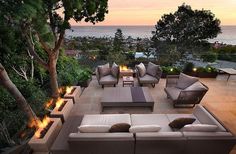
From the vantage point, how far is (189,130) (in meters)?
4.18

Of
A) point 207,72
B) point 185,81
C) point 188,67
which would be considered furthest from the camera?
point 188,67

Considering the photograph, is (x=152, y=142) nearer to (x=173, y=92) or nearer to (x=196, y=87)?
(x=196, y=87)

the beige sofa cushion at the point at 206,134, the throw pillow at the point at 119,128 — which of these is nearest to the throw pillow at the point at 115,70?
the throw pillow at the point at 119,128

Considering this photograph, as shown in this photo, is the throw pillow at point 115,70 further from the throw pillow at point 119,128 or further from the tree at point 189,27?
the tree at point 189,27

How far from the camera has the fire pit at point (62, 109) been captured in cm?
592

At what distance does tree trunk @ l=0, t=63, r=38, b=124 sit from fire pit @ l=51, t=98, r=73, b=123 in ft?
2.13

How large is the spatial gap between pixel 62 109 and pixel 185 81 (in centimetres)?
412

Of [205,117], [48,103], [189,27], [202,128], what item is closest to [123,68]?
[48,103]

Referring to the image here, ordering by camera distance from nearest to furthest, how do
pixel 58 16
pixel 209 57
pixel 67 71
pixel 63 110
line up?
1. pixel 58 16
2. pixel 63 110
3. pixel 67 71
4. pixel 209 57

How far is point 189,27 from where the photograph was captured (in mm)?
17922

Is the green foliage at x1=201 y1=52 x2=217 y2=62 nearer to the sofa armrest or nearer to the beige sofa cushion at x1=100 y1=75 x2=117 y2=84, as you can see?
the sofa armrest

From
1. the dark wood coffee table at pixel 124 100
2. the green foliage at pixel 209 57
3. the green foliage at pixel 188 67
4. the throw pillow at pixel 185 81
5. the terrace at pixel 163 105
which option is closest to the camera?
the terrace at pixel 163 105

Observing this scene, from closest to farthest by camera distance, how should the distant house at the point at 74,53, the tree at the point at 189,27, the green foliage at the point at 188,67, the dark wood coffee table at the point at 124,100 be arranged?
the dark wood coffee table at the point at 124,100 < the green foliage at the point at 188,67 < the distant house at the point at 74,53 < the tree at the point at 189,27

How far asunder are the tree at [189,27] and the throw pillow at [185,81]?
9692 mm
